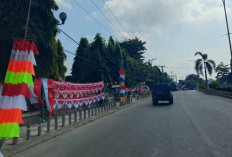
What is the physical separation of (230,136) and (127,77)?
96.2 feet

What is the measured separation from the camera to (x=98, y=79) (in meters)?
29.7

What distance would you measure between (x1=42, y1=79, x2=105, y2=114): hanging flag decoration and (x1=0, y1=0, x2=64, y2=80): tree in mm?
1978

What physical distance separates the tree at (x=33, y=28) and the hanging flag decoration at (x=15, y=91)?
10.7ft

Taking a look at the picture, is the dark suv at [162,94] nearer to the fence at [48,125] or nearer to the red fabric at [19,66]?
the fence at [48,125]

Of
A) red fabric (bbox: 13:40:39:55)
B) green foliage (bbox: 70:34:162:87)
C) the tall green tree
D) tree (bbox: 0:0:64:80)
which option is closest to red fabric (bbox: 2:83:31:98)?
red fabric (bbox: 13:40:39:55)

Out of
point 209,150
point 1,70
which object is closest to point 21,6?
point 1,70

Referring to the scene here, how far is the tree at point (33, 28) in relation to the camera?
35.9ft

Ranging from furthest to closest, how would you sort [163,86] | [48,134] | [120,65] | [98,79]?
1. [120,65]
2. [98,79]
3. [163,86]
4. [48,134]

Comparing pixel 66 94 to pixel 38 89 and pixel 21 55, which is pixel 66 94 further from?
pixel 21 55

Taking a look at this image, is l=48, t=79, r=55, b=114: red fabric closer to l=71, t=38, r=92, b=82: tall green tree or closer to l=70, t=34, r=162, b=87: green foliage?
l=70, t=34, r=162, b=87: green foliage

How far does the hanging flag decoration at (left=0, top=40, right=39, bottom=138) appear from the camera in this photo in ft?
21.3

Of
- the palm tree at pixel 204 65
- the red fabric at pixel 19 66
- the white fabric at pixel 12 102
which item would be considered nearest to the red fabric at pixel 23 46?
the red fabric at pixel 19 66

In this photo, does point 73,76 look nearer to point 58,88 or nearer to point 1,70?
point 58,88

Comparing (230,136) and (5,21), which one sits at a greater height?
(5,21)
